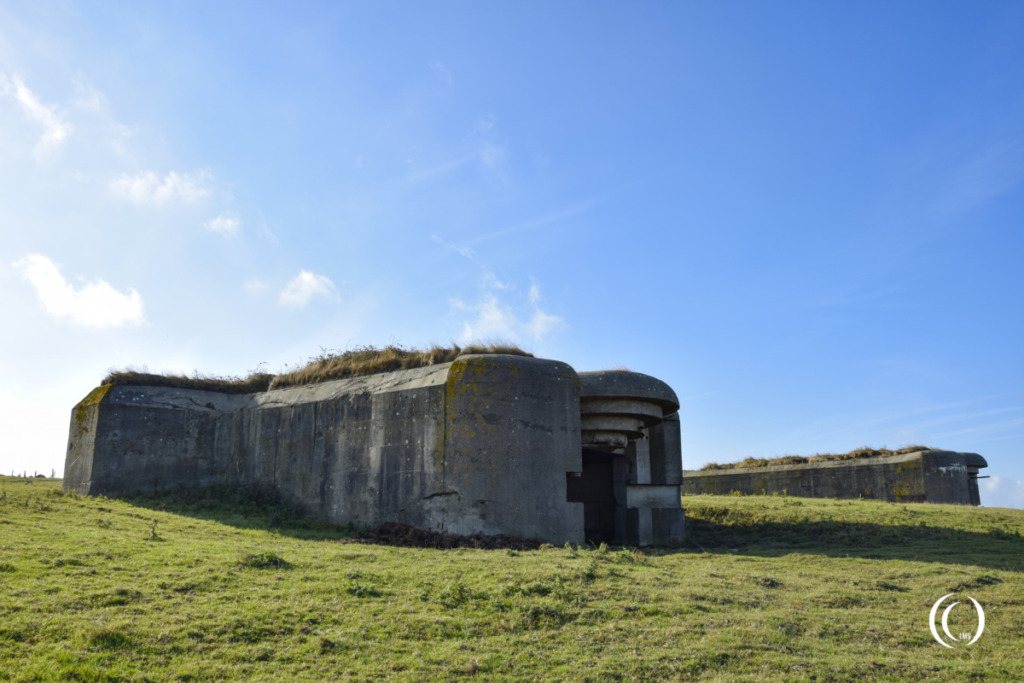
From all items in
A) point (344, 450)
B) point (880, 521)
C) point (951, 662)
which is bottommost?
point (951, 662)

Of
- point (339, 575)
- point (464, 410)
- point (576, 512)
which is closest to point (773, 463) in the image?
point (576, 512)

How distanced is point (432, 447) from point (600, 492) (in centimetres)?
530

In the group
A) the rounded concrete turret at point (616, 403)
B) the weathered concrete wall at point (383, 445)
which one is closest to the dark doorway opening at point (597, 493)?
the rounded concrete turret at point (616, 403)

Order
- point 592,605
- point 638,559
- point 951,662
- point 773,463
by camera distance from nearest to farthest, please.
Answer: point 951,662
point 592,605
point 638,559
point 773,463

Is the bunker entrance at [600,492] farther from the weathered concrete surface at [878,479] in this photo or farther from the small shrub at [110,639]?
the small shrub at [110,639]

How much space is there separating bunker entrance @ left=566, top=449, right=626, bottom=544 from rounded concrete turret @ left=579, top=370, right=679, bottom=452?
1540 millimetres

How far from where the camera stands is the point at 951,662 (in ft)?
19.9

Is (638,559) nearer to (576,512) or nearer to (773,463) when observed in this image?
(576,512)

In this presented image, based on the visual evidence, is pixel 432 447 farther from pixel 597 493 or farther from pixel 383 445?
pixel 597 493

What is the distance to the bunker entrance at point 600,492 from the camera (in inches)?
589

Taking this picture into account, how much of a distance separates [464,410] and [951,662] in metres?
6.99

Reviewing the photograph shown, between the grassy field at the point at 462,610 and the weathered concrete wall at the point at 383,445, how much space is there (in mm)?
1308

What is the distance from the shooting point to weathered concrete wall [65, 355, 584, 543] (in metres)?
11.3

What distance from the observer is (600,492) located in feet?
51.2
